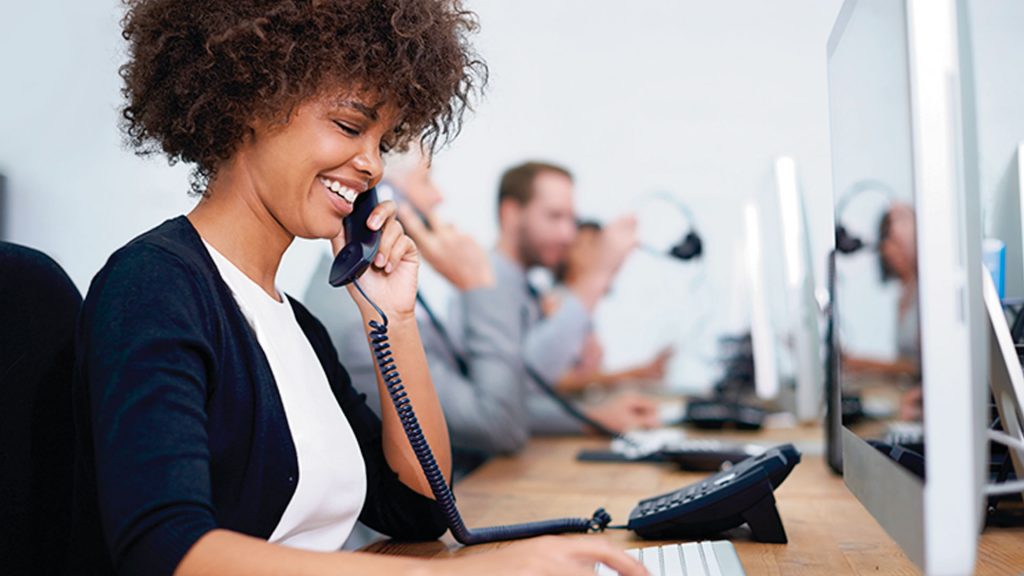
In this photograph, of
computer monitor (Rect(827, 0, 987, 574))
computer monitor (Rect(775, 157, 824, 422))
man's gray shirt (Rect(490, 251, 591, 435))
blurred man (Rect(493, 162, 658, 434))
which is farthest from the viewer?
blurred man (Rect(493, 162, 658, 434))

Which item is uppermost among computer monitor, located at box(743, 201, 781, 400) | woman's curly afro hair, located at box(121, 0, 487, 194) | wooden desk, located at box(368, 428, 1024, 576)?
woman's curly afro hair, located at box(121, 0, 487, 194)

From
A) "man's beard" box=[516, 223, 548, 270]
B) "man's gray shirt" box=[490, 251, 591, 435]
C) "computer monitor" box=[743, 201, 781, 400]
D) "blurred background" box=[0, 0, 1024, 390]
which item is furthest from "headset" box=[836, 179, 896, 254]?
"man's beard" box=[516, 223, 548, 270]

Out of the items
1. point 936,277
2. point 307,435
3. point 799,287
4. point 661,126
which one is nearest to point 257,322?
point 307,435

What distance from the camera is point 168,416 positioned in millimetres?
712

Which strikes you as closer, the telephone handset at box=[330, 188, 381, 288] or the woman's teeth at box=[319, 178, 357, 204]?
the woman's teeth at box=[319, 178, 357, 204]

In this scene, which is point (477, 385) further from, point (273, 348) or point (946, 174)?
point (946, 174)

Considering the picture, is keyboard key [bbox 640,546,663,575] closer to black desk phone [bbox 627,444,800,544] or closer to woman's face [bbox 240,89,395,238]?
black desk phone [bbox 627,444,800,544]

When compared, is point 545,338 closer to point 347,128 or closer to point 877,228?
point 347,128

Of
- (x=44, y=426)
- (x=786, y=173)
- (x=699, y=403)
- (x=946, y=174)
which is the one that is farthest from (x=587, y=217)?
(x=946, y=174)

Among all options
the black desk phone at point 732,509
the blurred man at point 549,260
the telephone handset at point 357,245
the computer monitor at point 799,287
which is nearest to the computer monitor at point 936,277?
the black desk phone at point 732,509

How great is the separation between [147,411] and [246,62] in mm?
451

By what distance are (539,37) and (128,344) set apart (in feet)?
7.79

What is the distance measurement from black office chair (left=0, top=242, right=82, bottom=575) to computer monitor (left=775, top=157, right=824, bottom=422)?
123 centimetres

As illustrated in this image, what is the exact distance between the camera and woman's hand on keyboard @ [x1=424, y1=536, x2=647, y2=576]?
0.68 meters
